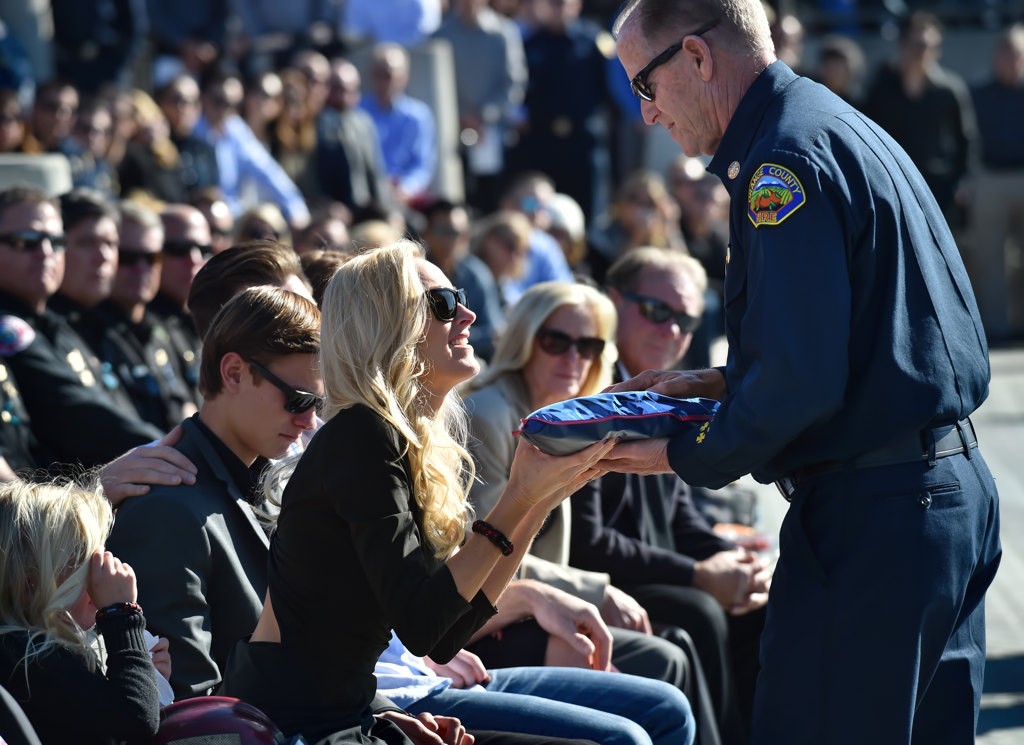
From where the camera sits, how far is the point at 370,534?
9.17ft

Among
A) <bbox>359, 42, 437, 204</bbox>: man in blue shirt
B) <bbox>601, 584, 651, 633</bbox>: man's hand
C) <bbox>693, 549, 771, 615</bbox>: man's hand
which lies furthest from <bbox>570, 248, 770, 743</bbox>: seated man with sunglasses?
<bbox>359, 42, 437, 204</bbox>: man in blue shirt

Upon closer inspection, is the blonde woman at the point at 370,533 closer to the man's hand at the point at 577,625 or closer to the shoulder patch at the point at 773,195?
the shoulder patch at the point at 773,195

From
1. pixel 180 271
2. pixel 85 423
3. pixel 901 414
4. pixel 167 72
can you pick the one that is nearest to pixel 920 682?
pixel 901 414

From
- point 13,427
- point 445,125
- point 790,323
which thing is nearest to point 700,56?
point 790,323

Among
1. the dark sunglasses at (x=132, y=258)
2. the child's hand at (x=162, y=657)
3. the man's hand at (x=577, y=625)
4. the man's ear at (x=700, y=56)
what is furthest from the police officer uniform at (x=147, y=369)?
the man's ear at (x=700, y=56)

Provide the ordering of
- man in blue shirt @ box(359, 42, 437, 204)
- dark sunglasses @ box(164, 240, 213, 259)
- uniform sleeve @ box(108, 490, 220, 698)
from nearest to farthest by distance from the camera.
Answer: uniform sleeve @ box(108, 490, 220, 698), dark sunglasses @ box(164, 240, 213, 259), man in blue shirt @ box(359, 42, 437, 204)

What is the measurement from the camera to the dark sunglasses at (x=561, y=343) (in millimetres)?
4730

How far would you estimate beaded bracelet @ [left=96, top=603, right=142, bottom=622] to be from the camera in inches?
114

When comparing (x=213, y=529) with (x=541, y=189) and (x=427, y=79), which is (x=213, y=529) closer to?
(x=541, y=189)

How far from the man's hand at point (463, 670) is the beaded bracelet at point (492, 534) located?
910 mm

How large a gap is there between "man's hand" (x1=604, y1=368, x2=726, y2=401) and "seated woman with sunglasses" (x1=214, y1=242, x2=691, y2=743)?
1.03ft

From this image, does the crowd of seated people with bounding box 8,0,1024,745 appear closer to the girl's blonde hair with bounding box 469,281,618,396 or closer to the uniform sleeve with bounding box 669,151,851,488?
the girl's blonde hair with bounding box 469,281,618,396

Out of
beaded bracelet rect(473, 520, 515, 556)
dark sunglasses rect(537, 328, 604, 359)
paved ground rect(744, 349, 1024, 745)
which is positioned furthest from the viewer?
paved ground rect(744, 349, 1024, 745)

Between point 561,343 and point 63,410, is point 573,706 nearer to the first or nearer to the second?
point 561,343
